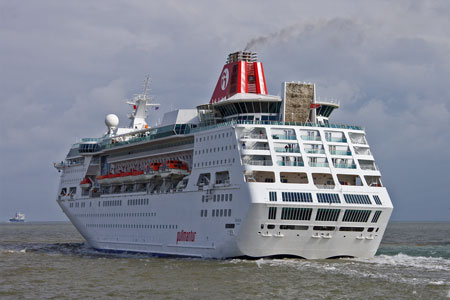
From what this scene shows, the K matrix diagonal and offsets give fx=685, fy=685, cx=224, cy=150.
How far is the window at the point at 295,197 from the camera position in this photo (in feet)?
116

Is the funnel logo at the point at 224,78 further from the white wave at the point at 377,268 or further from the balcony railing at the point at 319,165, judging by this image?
the white wave at the point at 377,268

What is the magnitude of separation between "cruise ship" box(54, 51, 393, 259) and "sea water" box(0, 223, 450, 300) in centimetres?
132

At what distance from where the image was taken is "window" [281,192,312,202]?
35375 mm

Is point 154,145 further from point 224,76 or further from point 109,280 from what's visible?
point 109,280

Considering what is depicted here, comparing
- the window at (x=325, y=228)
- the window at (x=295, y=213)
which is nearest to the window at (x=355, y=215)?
the window at (x=325, y=228)

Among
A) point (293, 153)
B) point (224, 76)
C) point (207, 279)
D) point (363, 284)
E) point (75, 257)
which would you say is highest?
point (224, 76)

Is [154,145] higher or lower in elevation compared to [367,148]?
lower

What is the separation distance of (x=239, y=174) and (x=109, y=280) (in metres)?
8.95

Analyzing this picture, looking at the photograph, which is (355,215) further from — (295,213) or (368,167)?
(368,167)

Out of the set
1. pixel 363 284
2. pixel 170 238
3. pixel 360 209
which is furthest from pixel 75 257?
pixel 363 284

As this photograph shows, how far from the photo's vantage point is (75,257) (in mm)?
47188

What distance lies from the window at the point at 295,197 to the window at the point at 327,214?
0.88 metres

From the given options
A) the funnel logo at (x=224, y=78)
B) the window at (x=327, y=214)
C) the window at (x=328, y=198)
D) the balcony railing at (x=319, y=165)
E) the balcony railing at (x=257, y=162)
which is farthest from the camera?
the funnel logo at (x=224, y=78)

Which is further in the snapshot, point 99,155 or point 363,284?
point 99,155
